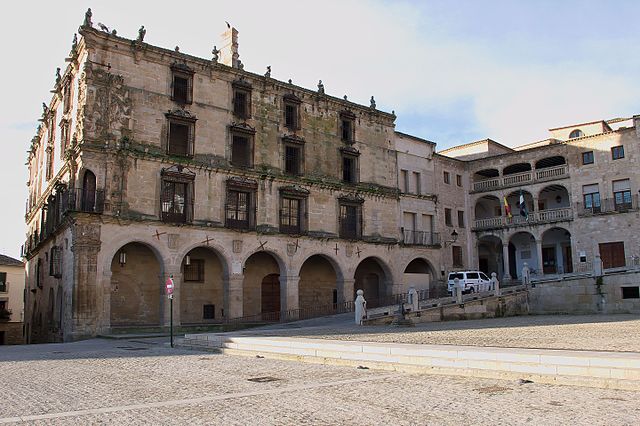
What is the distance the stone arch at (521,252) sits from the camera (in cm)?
4519

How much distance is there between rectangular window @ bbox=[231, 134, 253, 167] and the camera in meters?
34.0

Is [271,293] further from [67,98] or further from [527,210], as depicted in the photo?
[527,210]

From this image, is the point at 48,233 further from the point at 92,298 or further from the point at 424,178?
the point at 424,178

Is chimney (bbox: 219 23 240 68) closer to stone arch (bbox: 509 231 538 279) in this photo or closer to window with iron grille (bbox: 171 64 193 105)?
window with iron grille (bbox: 171 64 193 105)

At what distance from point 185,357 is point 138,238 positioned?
524 inches

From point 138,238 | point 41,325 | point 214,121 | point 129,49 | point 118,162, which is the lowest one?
point 41,325

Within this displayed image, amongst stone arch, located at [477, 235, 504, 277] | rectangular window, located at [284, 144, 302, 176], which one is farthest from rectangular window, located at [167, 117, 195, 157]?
stone arch, located at [477, 235, 504, 277]

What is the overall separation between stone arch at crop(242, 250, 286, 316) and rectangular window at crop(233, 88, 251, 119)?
8341 mm

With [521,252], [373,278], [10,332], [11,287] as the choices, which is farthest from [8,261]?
[521,252]

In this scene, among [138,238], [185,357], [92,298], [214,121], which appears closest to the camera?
[185,357]

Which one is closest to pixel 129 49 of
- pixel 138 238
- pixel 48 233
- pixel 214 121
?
pixel 214 121

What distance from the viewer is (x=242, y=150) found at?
34.4 metres

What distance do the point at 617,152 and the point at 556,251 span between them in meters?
9.12

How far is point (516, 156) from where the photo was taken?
44.8 m
